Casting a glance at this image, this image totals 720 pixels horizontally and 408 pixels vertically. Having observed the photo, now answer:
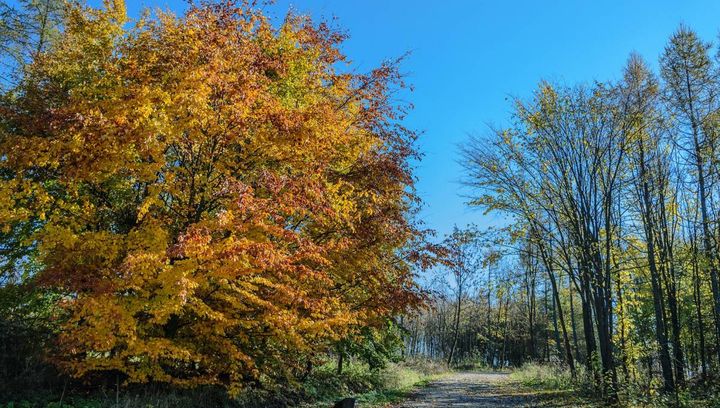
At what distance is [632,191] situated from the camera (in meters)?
15.0

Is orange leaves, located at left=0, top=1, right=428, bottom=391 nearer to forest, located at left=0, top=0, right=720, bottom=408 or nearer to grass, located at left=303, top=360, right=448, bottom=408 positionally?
forest, located at left=0, top=0, right=720, bottom=408

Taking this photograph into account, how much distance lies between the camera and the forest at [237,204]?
692 centimetres

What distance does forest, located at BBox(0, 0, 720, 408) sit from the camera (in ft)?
22.7

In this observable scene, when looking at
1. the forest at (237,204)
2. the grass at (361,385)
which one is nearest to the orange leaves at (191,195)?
the forest at (237,204)

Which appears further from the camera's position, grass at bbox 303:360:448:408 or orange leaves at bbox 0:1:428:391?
grass at bbox 303:360:448:408

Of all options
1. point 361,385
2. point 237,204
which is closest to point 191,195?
point 237,204

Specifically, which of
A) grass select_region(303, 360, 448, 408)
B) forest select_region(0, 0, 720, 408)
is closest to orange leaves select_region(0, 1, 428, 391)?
forest select_region(0, 0, 720, 408)

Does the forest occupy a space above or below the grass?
above

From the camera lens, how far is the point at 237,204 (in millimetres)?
7094

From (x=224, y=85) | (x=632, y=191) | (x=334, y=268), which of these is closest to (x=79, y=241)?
(x=224, y=85)

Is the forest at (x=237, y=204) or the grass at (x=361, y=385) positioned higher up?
the forest at (x=237, y=204)

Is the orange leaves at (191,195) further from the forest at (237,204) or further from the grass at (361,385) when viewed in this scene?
the grass at (361,385)

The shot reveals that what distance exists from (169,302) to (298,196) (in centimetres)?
277

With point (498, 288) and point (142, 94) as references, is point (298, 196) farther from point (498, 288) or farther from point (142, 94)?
point (498, 288)
